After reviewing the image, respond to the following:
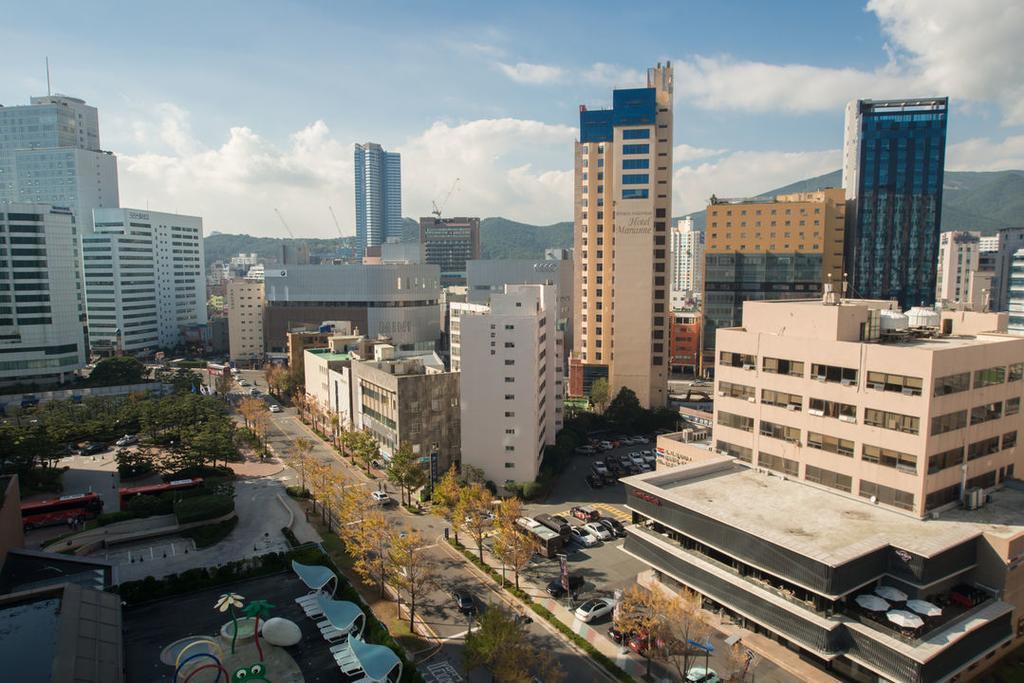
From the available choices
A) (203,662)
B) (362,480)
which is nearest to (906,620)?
(203,662)

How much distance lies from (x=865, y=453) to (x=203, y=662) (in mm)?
34408

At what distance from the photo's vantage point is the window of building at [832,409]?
33719 millimetres

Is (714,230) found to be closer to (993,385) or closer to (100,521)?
(993,385)

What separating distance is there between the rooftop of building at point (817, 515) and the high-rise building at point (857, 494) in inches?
4.9

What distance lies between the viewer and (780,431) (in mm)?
37375

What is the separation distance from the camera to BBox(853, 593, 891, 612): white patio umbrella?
26906 millimetres

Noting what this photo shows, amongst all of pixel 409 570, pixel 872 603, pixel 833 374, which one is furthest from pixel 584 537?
pixel 872 603

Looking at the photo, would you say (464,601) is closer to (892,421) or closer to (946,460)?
(892,421)

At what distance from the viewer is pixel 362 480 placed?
57.6m

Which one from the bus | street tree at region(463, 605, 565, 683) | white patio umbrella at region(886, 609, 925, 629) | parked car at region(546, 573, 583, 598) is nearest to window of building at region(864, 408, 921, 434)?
white patio umbrella at region(886, 609, 925, 629)

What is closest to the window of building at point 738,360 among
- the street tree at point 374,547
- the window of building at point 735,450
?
the window of building at point 735,450

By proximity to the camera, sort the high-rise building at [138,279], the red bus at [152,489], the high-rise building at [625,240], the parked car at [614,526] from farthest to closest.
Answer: the high-rise building at [138,279]
the high-rise building at [625,240]
the red bus at [152,489]
the parked car at [614,526]

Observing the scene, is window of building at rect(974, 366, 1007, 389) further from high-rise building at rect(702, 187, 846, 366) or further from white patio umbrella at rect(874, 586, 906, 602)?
high-rise building at rect(702, 187, 846, 366)

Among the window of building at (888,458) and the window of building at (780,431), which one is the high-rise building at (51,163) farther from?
the window of building at (888,458)
